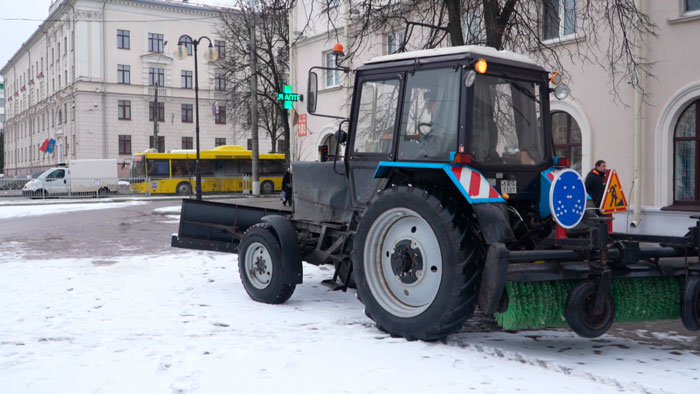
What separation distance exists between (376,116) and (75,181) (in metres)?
36.0

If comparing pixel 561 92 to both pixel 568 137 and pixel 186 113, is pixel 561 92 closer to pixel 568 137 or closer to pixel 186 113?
pixel 568 137

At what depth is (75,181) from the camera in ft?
126

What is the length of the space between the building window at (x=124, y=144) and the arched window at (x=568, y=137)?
48.4m

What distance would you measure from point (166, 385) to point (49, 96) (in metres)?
68.1

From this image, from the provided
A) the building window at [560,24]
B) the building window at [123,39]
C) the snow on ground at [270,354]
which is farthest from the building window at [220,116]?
the snow on ground at [270,354]

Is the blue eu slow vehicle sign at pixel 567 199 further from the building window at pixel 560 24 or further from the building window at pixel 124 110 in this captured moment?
the building window at pixel 124 110

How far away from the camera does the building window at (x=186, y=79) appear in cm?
6059

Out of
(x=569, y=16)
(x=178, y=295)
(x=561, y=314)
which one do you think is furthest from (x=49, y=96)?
(x=561, y=314)

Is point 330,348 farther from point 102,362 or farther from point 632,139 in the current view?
point 632,139

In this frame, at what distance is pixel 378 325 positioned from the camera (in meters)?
5.69

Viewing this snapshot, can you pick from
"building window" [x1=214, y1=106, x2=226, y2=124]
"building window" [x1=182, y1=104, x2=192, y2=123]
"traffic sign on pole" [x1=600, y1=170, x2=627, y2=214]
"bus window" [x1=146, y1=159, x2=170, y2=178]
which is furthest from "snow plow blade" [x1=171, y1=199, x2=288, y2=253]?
"building window" [x1=214, y1=106, x2=226, y2=124]

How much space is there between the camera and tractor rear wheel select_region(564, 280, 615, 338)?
484cm

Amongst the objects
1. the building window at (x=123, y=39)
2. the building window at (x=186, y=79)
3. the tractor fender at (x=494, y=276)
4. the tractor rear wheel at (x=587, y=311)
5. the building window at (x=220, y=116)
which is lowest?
the tractor rear wheel at (x=587, y=311)

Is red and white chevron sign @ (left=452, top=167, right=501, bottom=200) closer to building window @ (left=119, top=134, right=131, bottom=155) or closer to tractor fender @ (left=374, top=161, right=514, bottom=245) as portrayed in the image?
tractor fender @ (left=374, top=161, right=514, bottom=245)
